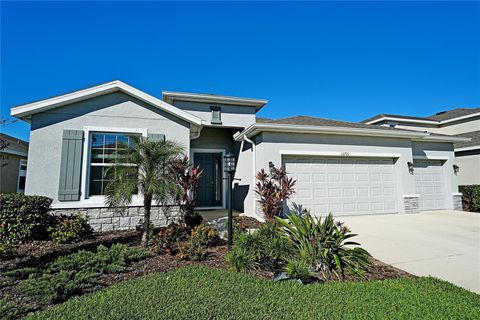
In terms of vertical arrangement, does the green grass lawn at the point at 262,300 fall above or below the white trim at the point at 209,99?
below

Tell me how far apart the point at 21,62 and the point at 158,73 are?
206 inches

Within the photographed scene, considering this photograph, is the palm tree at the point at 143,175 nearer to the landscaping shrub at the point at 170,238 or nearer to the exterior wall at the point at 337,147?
the landscaping shrub at the point at 170,238

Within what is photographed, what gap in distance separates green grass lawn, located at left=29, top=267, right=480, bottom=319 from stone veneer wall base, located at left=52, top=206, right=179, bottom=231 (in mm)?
3606

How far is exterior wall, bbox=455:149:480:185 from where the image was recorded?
12.0 metres

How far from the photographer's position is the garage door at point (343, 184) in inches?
344

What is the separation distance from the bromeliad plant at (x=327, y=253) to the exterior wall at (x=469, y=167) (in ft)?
42.5

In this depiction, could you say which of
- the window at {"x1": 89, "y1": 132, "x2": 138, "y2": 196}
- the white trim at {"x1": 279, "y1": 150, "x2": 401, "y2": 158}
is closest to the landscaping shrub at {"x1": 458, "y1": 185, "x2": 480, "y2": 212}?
the white trim at {"x1": 279, "y1": 150, "x2": 401, "y2": 158}

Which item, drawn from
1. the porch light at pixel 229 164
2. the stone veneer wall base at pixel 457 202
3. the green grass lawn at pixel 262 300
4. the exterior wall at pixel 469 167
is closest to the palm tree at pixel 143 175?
the porch light at pixel 229 164

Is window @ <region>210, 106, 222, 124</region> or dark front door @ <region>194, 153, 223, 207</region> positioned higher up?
window @ <region>210, 106, 222, 124</region>

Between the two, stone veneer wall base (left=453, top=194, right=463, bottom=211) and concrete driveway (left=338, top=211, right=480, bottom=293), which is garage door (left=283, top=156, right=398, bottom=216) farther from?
stone veneer wall base (left=453, top=194, right=463, bottom=211)

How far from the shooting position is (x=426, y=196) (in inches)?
415

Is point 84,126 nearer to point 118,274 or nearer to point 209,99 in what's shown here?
point 118,274

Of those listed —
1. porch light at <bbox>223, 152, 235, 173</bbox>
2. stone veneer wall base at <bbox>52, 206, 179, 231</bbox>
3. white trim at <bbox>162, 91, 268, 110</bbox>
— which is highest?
white trim at <bbox>162, 91, 268, 110</bbox>

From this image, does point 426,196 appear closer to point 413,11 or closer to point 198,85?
point 413,11
